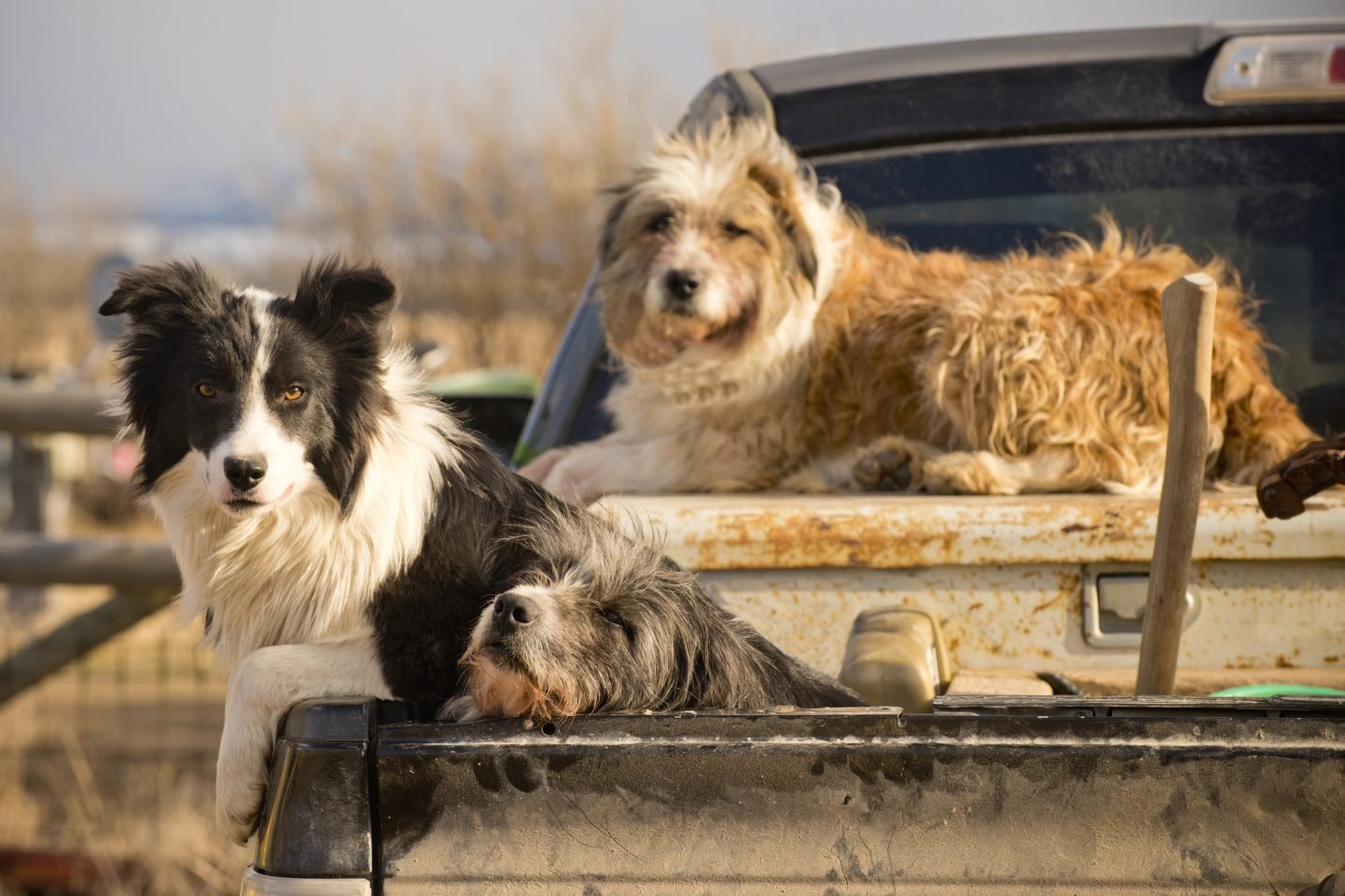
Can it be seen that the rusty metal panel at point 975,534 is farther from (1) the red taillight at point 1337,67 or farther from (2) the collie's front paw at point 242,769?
(1) the red taillight at point 1337,67

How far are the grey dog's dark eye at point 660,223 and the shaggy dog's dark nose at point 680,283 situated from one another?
0.89 ft

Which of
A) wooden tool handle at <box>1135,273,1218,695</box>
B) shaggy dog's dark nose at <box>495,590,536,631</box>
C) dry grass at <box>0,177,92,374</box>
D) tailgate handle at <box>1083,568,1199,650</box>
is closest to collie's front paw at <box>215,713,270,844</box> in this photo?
shaggy dog's dark nose at <box>495,590,536,631</box>

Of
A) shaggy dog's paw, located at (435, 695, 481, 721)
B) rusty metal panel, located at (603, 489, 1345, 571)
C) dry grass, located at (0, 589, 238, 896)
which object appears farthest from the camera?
dry grass, located at (0, 589, 238, 896)

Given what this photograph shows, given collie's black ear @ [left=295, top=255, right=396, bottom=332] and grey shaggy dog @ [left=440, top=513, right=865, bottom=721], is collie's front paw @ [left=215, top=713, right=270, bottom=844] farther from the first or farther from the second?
collie's black ear @ [left=295, top=255, right=396, bottom=332]

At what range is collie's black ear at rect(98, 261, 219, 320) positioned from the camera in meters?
2.70

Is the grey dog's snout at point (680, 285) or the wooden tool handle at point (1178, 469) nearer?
the wooden tool handle at point (1178, 469)

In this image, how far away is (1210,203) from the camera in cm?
438

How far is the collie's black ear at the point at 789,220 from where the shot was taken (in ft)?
16.0

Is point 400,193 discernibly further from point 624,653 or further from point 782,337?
point 624,653

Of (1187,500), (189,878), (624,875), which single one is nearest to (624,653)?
(624,875)

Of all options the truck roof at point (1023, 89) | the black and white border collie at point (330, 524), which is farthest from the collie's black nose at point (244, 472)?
the truck roof at point (1023, 89)

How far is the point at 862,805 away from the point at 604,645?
0.49 meters

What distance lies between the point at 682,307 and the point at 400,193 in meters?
14.1

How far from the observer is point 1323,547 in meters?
2.94
